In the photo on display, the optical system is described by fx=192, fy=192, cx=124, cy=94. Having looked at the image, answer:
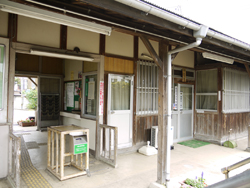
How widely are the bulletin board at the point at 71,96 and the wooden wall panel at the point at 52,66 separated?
758mm

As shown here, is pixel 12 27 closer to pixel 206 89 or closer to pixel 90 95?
pixel 90 95

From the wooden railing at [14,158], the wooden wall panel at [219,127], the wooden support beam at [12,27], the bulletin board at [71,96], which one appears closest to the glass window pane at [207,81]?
the wooden wall panel at [219,127]

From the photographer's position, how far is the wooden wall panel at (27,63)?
23.1 ft

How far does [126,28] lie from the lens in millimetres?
3004

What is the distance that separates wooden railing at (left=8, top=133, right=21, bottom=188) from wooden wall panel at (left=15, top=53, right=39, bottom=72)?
4.63m

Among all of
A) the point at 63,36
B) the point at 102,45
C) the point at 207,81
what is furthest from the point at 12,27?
the point at 207,81

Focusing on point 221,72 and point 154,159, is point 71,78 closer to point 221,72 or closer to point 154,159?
point 154,159

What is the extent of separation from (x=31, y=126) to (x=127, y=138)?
19.2 feet

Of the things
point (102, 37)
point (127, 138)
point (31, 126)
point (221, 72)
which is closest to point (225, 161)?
point (127, 138)

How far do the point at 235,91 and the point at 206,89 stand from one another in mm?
1142

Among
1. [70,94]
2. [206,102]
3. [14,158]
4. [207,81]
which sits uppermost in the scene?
[207,81]

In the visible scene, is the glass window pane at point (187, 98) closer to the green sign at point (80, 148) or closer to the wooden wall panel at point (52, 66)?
the green sign at point (80, 148)

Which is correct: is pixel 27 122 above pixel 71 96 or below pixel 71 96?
below

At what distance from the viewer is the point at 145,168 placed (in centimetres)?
411
